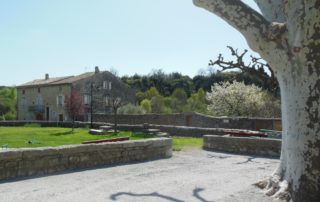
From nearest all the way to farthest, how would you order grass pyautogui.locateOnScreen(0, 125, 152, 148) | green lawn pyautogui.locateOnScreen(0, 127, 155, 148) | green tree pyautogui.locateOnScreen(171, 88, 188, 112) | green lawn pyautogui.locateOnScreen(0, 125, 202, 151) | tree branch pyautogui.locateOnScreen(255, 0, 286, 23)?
tree branch pyautogui.locateOnScreen(255, 0, 286, 23) < green lawn pyautogui.locateOnScreen(0, 125, 202, 151) < grass pyautogui.locateOnScreen(0, 125, 152, 148) < green lawn pyautogui.locateOnScreen(0, 127, 155, 148) < green tree pyautogui.locateOnScreen(171, 88, 188, 112)

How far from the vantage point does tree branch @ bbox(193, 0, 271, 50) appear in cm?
634

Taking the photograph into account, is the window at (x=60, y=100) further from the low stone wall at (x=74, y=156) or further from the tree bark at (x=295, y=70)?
the tree bark at (x=295, y=70)

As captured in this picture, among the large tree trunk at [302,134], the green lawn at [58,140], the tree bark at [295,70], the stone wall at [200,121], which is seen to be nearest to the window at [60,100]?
the stone wall at [200,121]

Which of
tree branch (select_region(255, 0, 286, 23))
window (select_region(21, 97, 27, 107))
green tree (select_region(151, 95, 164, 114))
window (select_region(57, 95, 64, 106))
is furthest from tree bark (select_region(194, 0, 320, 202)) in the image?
window (select_region(21, 97, 27, 107))

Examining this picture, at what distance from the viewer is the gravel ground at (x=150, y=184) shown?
6.69 metres

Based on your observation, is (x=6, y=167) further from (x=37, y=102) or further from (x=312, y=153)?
(x=37, y=102)

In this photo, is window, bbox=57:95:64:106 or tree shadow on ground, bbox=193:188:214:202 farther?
window, bbox=57:95:64:106

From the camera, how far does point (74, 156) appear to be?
9359mm

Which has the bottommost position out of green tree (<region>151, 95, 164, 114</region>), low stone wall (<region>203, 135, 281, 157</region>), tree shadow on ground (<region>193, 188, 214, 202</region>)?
tree shadow on ground (<region>193, 188, 214, 202</region>)

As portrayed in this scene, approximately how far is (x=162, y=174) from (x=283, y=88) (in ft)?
11.8

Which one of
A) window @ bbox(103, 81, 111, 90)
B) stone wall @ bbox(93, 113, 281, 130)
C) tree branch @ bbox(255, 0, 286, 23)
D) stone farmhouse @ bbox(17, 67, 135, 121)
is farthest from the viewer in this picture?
window @ bbox(103, 81, 111, 90)

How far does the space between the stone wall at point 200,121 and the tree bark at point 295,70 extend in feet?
49.2

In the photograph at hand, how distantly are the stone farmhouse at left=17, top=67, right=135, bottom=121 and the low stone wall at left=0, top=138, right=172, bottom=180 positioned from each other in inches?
1617

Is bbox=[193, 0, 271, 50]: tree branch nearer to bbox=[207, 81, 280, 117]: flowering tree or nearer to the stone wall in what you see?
the stone wall
